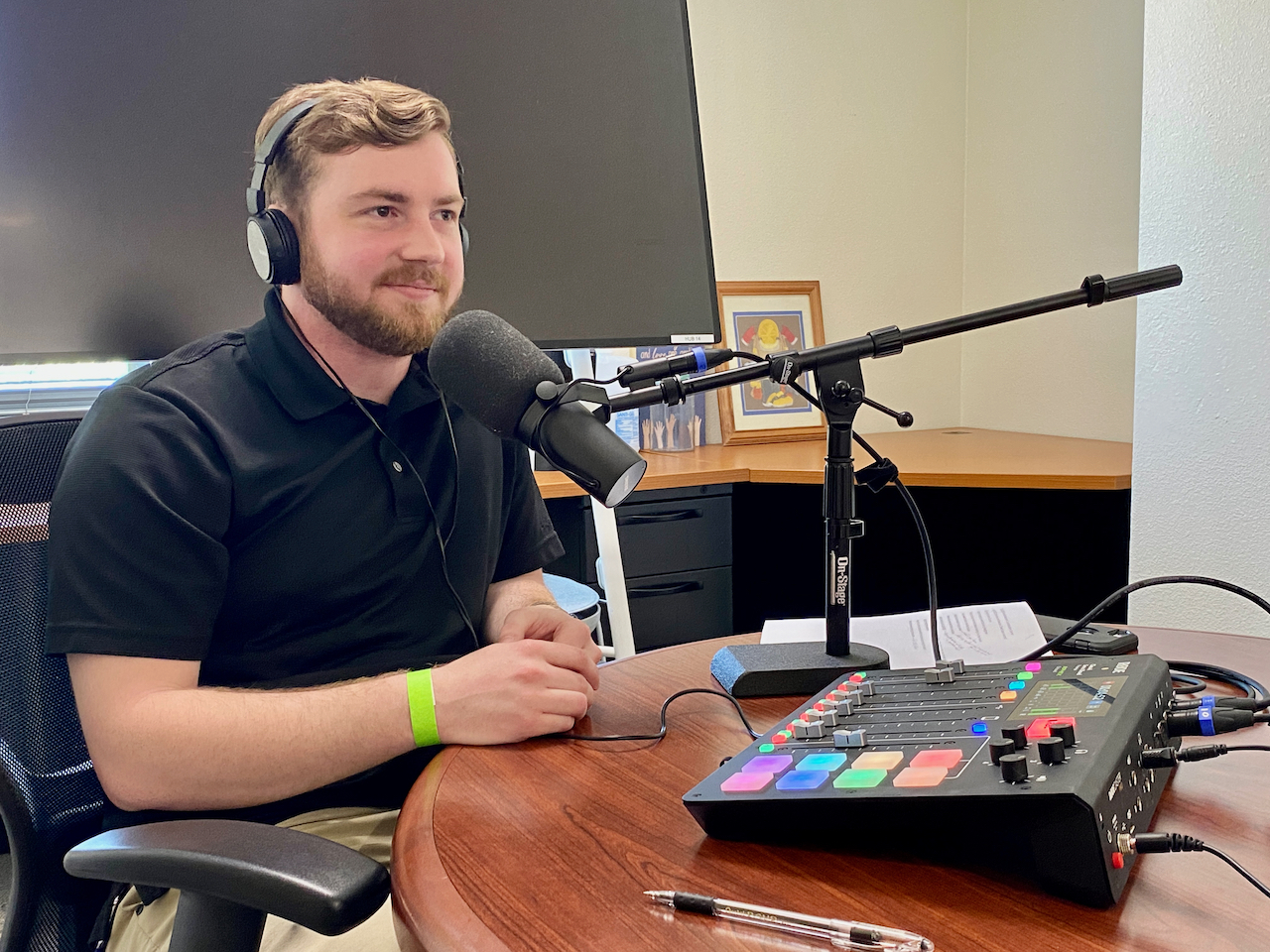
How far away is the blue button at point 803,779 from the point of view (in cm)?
58

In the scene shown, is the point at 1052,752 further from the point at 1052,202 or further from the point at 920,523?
the point at 1052,202

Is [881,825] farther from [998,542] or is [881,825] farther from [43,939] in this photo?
[998,542]

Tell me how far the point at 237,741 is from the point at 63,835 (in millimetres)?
166

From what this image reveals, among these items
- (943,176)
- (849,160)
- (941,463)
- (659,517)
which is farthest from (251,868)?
(943,176)

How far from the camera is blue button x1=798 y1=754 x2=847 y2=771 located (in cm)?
60

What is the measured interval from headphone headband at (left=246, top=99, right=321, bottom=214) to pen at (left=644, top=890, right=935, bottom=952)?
881 millimetres

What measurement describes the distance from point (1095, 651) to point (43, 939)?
0.95 meters

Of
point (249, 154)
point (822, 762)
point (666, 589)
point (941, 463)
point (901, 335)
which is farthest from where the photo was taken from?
point (666, 589)

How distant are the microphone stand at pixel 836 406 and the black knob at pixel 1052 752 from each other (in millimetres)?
352

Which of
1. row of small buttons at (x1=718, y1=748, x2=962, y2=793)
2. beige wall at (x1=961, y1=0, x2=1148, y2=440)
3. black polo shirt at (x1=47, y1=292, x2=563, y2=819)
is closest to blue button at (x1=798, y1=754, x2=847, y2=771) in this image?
row of small buttons at (x1=718, y1=748, x2=962, y2=793)

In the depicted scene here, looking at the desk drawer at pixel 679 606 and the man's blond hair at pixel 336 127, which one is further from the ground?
the man's blond hair at pixel 336 127

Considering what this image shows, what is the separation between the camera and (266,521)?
3.36ft

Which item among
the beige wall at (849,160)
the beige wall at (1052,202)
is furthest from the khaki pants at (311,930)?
the beige wall at (1052,202)

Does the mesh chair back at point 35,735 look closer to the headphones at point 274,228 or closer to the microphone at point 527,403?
the headphones at point 274,228
